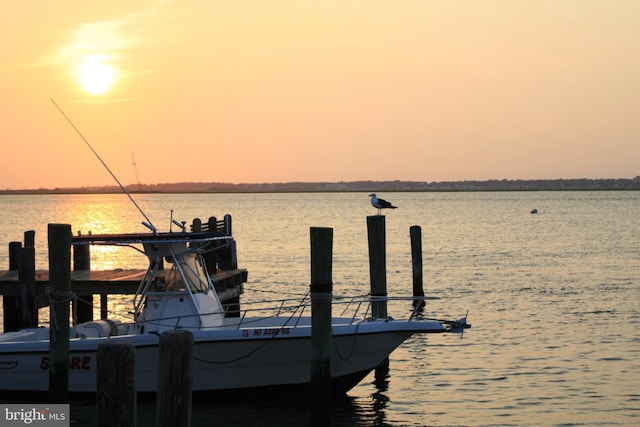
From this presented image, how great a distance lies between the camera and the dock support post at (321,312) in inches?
607

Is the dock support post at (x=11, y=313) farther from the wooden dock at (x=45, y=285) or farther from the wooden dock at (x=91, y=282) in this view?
the wooden dock at (x=91, y=282)

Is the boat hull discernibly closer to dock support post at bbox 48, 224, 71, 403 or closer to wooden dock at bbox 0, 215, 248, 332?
dock support post at bbox 48, 224, 71, 403

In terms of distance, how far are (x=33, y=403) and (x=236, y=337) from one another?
11.8ft

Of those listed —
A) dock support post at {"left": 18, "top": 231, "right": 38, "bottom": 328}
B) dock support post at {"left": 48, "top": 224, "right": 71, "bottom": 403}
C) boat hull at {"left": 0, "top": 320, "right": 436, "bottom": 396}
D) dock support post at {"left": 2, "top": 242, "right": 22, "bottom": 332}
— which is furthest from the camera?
dock support post at {"left": 2, "top": 242, "right": 22, "bottom": 332}

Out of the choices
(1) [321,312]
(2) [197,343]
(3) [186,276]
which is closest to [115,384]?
(1) [321,312]

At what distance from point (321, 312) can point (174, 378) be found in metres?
4.16

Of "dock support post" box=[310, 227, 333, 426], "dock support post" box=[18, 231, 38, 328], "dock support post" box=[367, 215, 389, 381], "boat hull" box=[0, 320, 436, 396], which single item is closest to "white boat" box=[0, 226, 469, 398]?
"boat hull" box=[0, 320, 436, 396]

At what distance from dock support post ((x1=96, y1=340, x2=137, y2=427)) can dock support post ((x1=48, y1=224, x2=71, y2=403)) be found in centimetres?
436

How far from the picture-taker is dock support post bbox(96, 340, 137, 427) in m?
11.4

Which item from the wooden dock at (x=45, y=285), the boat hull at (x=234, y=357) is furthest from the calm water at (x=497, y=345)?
the wooden dock at (x=45, y=285)

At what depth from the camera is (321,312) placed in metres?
15.4

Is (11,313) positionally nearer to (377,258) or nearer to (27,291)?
(27,291)

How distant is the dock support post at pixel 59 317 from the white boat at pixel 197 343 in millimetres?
1387

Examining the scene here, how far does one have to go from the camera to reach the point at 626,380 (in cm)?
2131
